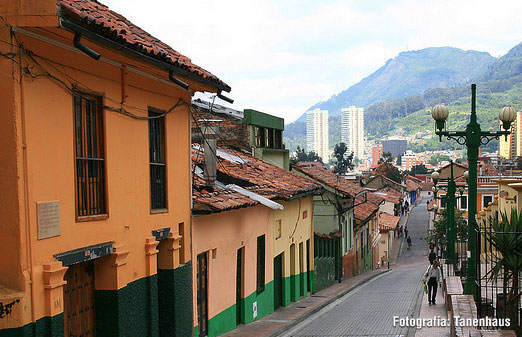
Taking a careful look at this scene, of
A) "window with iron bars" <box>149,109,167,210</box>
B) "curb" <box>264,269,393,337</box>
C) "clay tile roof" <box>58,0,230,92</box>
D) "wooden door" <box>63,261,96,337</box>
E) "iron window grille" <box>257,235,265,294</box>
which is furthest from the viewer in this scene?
"iron window grille" <box>257,235,265,294</box>

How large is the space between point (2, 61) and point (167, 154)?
4.03 meters

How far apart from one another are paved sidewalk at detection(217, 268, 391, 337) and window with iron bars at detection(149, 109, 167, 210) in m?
4.75

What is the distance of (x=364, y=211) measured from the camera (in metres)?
37.2

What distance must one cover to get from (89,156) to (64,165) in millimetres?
720

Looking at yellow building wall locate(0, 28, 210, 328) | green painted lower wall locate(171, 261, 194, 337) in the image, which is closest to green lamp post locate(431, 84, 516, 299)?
green painted lower wall locate(171, 261, 194, 337)

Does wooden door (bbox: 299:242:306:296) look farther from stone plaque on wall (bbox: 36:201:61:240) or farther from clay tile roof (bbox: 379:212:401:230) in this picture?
clay tile roof (bbox: 379:212:401:230)

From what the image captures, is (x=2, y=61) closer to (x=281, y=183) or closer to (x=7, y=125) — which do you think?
(x=7, y=125)

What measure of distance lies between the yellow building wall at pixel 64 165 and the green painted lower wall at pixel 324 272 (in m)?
14.8

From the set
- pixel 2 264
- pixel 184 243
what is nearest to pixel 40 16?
pixel 2 264

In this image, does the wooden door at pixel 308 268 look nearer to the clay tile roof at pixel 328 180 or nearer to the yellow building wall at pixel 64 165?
the clay tile roof at pixel 328 180

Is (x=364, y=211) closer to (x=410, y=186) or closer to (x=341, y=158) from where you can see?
(x=410, y=186)

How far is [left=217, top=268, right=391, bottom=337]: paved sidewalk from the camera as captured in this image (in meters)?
13.7

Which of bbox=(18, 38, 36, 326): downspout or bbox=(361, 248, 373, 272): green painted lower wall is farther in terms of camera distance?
bbox=(361, 248, 373, 272): green painted lower wall

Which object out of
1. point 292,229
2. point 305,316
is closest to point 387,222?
point 292,229
